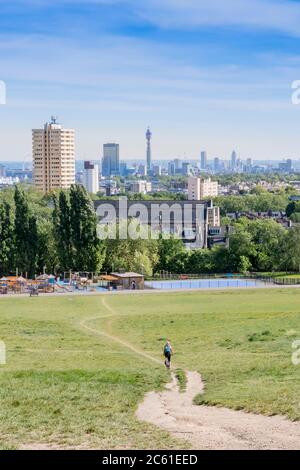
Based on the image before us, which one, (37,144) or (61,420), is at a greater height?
(37,144)

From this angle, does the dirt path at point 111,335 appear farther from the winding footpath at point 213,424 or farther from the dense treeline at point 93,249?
the dense treeline at point 93,249

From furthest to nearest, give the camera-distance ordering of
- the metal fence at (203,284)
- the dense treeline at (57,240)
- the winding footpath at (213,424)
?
1. the dense treeline at (57,240)
2. the metal fence at (203,284)
3. the winding footpath at (213,424)

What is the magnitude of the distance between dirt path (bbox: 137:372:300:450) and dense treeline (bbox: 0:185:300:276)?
48.1 metres

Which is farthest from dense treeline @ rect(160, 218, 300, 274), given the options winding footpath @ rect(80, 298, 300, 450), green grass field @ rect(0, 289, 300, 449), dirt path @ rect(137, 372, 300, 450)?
dirt path @ rect(137, 372, 300, 450)

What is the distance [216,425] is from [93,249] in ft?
170

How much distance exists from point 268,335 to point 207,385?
11338mm

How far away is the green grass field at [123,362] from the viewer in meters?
18.6

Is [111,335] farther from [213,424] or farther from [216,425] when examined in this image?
[216,425]

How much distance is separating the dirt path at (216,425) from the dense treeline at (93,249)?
1893 inches

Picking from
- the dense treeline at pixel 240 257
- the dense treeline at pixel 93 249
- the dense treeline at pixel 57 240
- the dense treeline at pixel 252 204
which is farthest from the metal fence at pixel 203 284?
the dense treeline at pixel 252 204

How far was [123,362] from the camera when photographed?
1139 inches

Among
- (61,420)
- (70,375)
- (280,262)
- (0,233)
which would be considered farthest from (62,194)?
(61,420)
